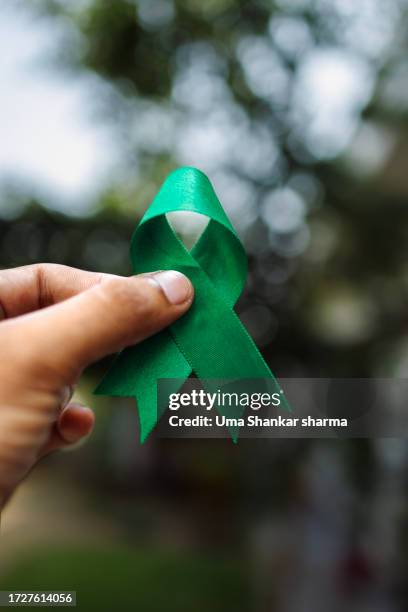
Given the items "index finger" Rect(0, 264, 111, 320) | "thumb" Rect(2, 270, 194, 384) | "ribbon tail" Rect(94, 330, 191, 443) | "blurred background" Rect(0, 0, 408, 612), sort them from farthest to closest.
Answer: "blurred background" Rect(0, 0, 408, 612)
"index finger" Rect(0, 264, 111, 320)
"ribbon tail" Rect(94, 330, 191, 443)
"thumb" Rect(2, 270, 194, 384)

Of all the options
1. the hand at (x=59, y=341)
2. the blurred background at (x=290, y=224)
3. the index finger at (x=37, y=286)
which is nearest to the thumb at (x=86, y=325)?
the hand at (x=59, y=341)

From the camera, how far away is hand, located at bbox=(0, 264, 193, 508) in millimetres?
648

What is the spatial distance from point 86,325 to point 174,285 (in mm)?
117

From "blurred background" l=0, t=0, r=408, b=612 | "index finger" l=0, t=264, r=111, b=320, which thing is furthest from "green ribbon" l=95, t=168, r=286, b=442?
"blurred background" l=0, t=0, r=408, b=612

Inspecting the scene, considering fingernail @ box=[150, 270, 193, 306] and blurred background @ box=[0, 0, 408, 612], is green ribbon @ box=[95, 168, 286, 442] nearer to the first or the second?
fingernail @ box=[150, 270, 193, 306]

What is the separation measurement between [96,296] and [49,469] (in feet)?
17.2

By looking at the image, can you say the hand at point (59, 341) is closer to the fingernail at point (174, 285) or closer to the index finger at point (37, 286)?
the fingernail at point (174, 285)

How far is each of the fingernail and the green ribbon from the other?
21 millimetres

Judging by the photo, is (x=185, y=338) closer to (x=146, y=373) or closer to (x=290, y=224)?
(x=146, y=373)

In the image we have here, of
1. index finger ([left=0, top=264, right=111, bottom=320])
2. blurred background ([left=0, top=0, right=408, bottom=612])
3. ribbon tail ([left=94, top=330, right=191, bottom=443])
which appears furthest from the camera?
blurred background ([left=0, top=0, right=408, bottom=612])

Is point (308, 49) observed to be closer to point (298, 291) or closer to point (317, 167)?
point (317, 167)

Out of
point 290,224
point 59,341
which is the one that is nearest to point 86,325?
point 59,341

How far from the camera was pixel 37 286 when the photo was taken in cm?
89

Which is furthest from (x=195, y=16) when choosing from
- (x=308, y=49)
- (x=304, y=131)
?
(x=304, y=131)
